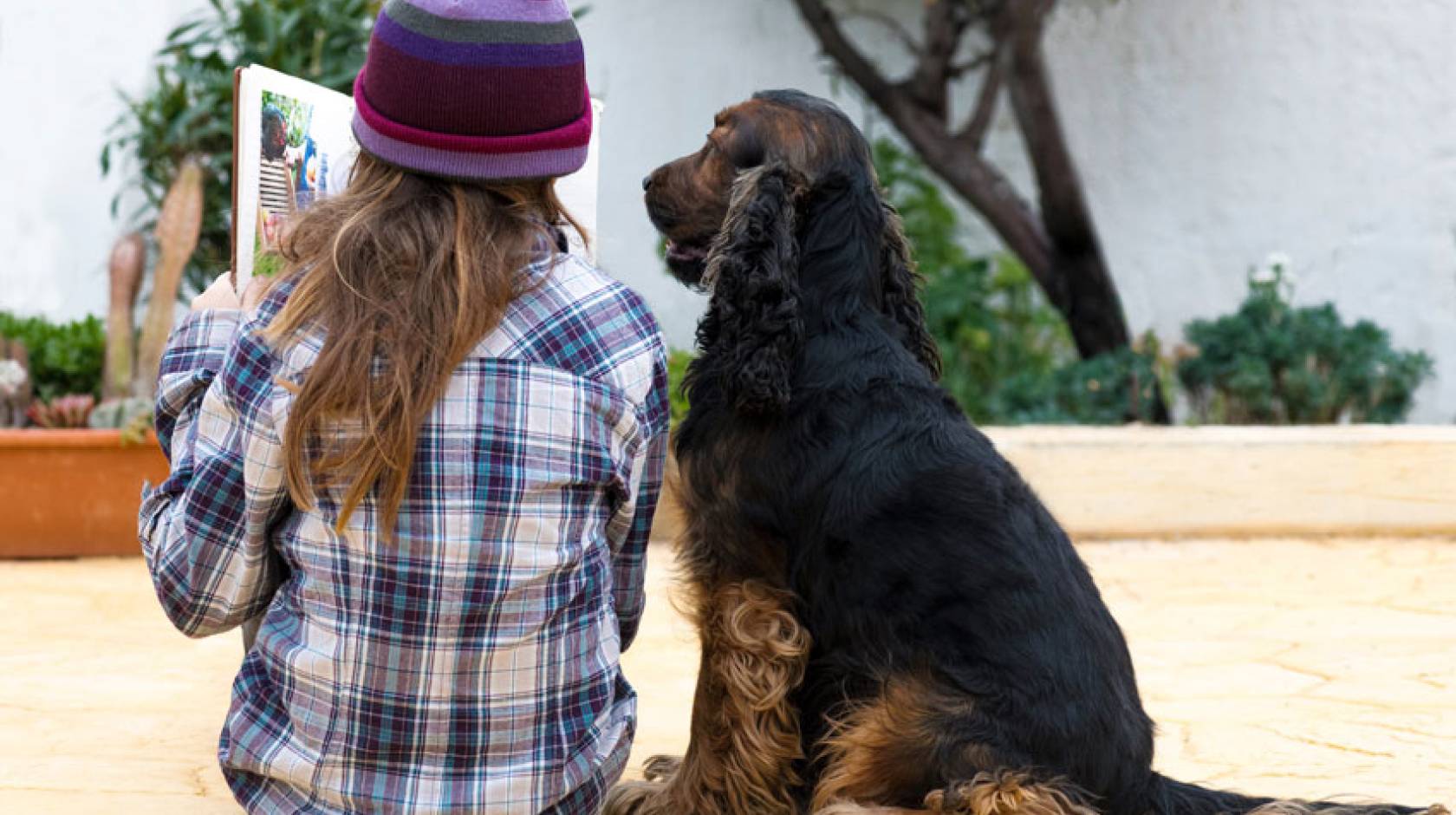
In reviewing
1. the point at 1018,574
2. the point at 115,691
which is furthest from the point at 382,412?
the point at 115,691

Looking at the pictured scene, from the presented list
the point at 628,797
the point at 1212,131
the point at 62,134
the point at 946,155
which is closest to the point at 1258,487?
the point at 946,155

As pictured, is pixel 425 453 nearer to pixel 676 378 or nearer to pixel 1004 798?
pixel 1004 798

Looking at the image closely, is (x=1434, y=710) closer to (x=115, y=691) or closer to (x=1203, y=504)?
(x=1203, y=504)

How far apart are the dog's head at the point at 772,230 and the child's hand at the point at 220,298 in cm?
80

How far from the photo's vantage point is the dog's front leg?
262cm

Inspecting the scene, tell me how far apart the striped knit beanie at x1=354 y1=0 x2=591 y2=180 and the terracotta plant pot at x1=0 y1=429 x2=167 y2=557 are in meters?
3.56

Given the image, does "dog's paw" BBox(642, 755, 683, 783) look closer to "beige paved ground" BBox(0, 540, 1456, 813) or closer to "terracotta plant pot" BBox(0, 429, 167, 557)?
"beige paved ground" BBox(0, 540, 1456, 813)

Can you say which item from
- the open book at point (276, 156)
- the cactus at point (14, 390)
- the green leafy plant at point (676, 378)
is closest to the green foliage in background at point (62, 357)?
the cactus at point (14, 390)

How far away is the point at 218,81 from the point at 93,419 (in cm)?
161

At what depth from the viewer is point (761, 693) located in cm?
263

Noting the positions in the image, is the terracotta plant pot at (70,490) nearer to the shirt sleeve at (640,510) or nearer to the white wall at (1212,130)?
the white wall at (1212,130)

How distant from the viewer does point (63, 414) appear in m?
5.62

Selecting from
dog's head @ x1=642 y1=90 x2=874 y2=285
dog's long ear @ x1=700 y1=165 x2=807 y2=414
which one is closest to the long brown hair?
dog's long ear @ x1=700 y1=165 x2=807 y2=414

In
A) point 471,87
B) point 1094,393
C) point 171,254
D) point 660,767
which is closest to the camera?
point 471,87
